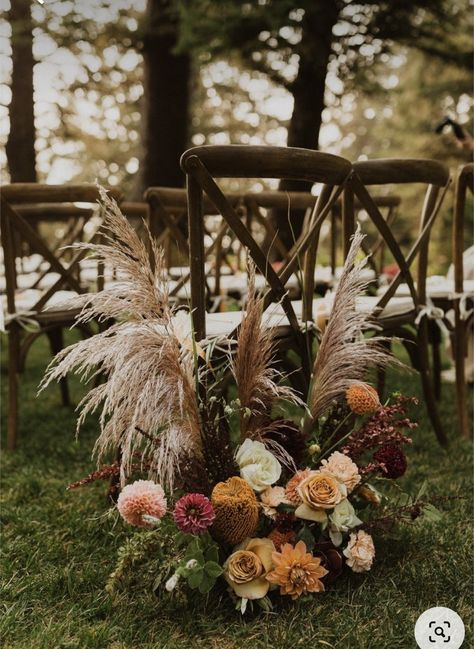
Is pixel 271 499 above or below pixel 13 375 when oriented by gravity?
above

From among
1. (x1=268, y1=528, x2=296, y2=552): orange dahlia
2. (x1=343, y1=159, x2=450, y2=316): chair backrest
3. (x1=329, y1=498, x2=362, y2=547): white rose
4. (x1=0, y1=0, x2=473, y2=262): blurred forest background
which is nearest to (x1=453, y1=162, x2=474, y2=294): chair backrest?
(x1=343, y1=159, x2=450, y2=316): chair backrest

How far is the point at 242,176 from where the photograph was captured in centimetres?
178

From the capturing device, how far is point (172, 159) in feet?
24.2

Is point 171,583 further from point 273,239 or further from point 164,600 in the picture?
point 273,239

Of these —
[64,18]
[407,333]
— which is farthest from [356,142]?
[407,333]

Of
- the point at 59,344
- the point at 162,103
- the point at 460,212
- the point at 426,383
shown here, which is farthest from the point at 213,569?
the point at 162,103

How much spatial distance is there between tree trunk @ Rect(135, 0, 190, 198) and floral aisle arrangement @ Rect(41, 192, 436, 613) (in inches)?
226

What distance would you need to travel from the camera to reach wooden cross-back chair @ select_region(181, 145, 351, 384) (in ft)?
5.70

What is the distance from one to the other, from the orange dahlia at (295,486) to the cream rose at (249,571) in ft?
0.42

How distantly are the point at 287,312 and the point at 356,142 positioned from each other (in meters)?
21.1

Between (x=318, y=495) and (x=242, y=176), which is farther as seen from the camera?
(x=242, y=176)

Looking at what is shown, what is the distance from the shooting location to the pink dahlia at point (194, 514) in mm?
1524

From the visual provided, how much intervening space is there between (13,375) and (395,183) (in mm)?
1630

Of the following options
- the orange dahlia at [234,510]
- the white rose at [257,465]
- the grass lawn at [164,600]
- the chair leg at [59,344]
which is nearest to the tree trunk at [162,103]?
the chair leg at [59,344]
